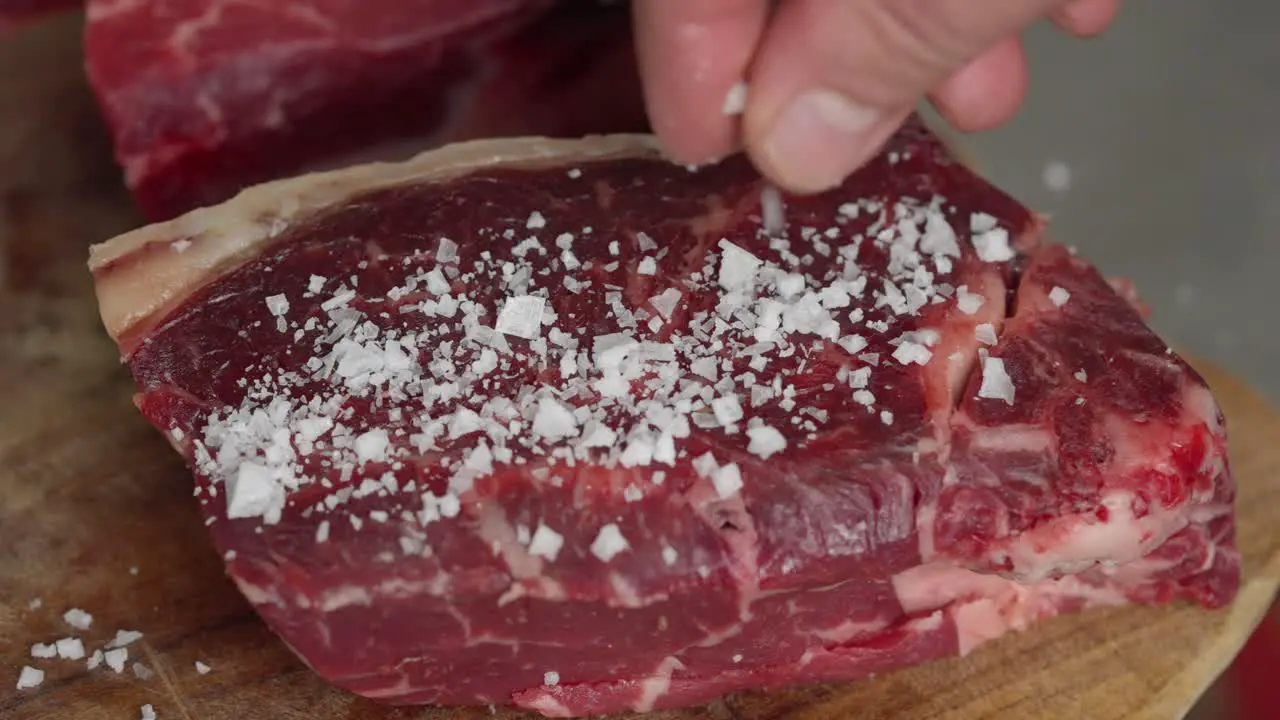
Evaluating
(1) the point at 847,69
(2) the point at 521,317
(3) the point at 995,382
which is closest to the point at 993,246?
(3) the point at 995,382

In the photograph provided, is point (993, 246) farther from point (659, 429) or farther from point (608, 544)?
point (608, 544)

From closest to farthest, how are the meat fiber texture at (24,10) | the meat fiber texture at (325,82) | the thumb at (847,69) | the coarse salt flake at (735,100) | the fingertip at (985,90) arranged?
the thumb at (847,69) → the coarse salt flake at (735,100) → the fingertip at (985,90) → the meat fiber texture at (325,82) → the meat fiber texture at (24,10)

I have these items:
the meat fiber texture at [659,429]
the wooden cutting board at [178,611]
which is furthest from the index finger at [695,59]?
the wooden cutting board at [178,611]

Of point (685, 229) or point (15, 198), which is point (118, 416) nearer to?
point (15, 198)

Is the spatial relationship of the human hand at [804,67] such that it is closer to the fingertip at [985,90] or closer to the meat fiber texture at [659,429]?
the meat fiber texture at [659,429]

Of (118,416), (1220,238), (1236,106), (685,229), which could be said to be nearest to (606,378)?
(685,229)

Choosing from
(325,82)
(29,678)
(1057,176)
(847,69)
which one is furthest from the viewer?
(1057,176)

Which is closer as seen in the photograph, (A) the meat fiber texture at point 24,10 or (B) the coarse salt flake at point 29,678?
(B) the coarse salt flake at point 29,678
